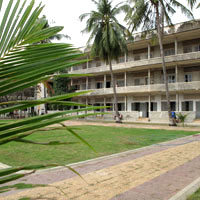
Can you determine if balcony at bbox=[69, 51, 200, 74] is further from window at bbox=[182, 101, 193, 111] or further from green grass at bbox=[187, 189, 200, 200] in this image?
green grass at bbox=[187, 189, 200, 200]

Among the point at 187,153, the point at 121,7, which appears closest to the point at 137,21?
the point at 121,7

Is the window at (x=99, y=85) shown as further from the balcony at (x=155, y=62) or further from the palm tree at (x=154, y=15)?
the palm tree at (x=154, y=15)

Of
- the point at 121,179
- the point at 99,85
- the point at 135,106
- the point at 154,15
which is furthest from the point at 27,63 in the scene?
the point at 99,85

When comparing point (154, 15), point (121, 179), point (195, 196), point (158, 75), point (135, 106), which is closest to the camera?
point (195, 196)

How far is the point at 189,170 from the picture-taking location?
488cm

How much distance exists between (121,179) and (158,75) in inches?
967

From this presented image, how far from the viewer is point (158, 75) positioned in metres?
27.3

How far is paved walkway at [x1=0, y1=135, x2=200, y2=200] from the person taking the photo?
3314mm

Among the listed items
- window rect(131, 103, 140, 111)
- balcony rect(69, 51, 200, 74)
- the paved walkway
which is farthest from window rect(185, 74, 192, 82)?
the paved walkway

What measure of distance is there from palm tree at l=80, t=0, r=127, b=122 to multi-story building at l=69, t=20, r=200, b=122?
2.68m

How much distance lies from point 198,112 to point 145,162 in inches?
797

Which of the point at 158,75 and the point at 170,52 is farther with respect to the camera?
the point at 158,75

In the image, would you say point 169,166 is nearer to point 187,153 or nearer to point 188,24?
point 187,153

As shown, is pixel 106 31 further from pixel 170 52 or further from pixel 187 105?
Answer: pixel 187 105
